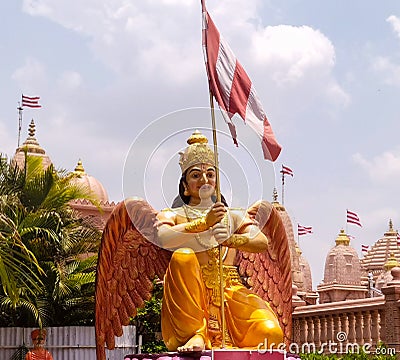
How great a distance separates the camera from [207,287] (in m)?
6.75

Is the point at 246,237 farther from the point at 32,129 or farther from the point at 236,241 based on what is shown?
the point at 32,129

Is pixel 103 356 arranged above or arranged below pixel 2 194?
below

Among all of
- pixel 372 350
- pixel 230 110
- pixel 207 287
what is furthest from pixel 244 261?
pixel 372 350

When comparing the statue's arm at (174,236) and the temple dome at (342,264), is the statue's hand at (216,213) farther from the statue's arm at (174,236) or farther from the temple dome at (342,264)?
the temple dome at (342,264)

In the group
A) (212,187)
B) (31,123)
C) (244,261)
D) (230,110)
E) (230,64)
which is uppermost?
(31,123)

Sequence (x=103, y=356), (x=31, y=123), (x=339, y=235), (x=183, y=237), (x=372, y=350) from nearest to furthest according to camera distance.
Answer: (x=183, y=237) < (x=103, y=356) < (x=372, y=350) < (x=31, y=123) < (x=339, y=235)

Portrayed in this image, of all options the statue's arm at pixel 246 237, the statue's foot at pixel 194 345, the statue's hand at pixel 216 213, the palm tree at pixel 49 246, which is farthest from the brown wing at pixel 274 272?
the palm tree at pixel 49 246

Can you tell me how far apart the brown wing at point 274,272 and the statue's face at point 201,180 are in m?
0.72

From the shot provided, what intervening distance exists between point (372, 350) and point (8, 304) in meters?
5.11

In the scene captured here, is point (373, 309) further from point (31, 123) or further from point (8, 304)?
point (31, 123)

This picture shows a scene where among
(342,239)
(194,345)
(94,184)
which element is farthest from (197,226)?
(342,239)

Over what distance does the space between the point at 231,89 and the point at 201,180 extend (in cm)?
80

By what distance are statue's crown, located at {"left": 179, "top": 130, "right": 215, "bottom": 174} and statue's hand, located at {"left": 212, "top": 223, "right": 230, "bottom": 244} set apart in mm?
670

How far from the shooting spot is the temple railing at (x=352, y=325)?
1102 cm
